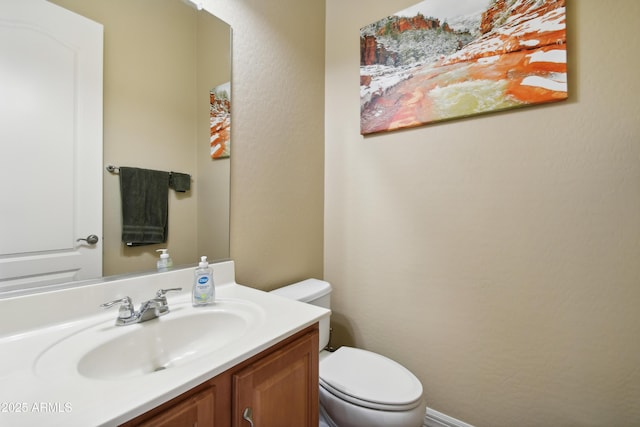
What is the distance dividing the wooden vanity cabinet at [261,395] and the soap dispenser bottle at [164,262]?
0.57 m

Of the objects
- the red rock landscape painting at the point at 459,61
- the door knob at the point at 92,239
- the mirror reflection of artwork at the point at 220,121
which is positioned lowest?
the door knob at the point at 92,239

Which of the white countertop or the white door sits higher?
the white door

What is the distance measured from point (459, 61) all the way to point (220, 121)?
45.7 inches

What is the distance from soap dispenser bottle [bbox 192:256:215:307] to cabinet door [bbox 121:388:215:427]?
434mm

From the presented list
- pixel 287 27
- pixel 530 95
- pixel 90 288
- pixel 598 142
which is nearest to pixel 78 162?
pixel 90 288

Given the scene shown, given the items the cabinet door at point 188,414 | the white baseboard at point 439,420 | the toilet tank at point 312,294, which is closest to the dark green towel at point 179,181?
the toilet tank at point 312,294

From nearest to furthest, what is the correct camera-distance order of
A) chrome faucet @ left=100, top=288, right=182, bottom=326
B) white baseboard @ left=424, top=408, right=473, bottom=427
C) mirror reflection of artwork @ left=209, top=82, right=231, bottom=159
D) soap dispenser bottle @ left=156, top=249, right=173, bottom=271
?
chrome faucet @ left=100, top=288, right=182, bottom=326 < soap dispenser bottle @ left=156, top=249, right=173, bottom=271 < mirror reflection of artwork @ left=209, top=82, right=231, bottom=159 < white baseboard @ left=424, top=408, right=473, bottom=427

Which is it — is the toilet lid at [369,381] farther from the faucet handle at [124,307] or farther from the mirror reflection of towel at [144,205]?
the mirror reflection of towel at [144,205]

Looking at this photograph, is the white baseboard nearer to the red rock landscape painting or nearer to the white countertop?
the white countertop

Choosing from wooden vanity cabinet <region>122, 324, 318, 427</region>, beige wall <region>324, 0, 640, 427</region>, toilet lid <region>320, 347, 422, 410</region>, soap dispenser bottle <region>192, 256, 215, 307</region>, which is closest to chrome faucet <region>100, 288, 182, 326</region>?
soap dispenser bottle <region>192, 256, 215, 307</region>

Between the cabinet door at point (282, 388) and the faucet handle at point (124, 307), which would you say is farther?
the faucet handle at point (124, 307)

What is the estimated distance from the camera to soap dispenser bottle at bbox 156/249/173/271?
103cm

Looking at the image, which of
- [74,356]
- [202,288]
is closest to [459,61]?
[202,288]

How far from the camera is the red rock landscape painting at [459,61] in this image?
109 centimetres
